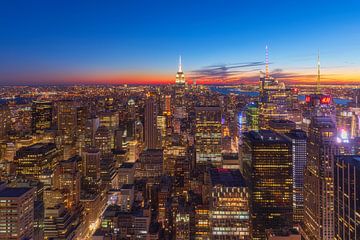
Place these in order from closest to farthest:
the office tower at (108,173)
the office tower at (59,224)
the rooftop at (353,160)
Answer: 1. the rooftop at (353,160)
2. the office tower at (59,224)
3. the office tower at (108,173)

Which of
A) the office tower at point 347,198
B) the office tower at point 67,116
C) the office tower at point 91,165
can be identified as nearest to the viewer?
the office tower at point 347,198

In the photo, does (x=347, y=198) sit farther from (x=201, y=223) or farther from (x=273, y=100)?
(x=273, y=100)

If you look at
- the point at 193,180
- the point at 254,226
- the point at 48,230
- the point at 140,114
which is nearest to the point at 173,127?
the point at 140,114

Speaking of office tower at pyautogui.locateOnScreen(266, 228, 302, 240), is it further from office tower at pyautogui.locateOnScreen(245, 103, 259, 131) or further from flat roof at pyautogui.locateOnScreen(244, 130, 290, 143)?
office tower at pyautogui.locateOnScreen(245, 103, 259, 131)

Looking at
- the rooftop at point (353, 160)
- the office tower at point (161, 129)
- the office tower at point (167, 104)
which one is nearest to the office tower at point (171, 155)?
the office tower at point (161, 129)

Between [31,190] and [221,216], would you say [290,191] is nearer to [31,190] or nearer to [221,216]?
[221,216]

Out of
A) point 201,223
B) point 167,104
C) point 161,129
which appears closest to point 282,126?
point 161,129

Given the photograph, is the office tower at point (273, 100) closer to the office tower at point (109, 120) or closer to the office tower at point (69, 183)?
Result: the office tower at point (109, 120)

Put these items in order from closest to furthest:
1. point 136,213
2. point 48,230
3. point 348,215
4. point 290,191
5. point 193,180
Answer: point 348,215, point 48,230, point 136,213, point 290,191, point 193,180
